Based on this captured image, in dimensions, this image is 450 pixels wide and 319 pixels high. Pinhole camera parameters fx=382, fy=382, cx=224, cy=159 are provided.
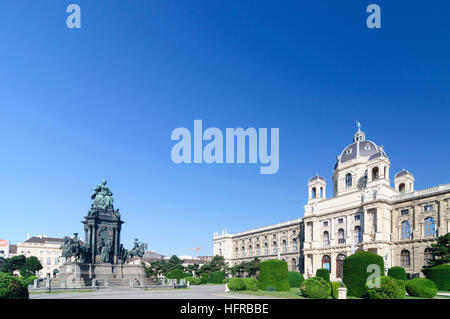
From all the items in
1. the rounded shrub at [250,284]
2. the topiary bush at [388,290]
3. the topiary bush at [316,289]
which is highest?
the topiary bush at [388,290]

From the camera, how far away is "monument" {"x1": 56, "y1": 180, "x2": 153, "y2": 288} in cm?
3878

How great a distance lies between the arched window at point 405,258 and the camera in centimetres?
5669

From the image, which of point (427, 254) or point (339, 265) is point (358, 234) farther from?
point (427, 254)

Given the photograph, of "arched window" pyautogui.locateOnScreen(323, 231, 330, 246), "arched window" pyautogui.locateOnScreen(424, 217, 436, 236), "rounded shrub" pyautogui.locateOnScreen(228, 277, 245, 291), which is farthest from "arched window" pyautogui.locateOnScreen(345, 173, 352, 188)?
"rounded shrub" pyautogui.locateOnScreen(228, 277, 245, 291)

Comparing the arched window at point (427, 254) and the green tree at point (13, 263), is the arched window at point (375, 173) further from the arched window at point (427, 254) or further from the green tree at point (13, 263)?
the green tree at point (13, 263)

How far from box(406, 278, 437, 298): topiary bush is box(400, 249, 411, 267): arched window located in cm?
2821

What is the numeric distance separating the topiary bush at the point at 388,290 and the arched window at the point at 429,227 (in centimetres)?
3333

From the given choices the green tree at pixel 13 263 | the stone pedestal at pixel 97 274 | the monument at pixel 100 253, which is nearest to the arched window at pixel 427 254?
the monument at pixel 100 253

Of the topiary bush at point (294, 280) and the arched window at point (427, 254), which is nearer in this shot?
the topiary bush at point (294, 280)

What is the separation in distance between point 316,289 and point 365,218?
117 ft

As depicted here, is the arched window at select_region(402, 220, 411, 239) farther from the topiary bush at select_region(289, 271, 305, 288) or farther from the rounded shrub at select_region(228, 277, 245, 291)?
the rounded shrub at select_region(228, 277, 245, 291)

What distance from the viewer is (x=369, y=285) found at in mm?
27078
